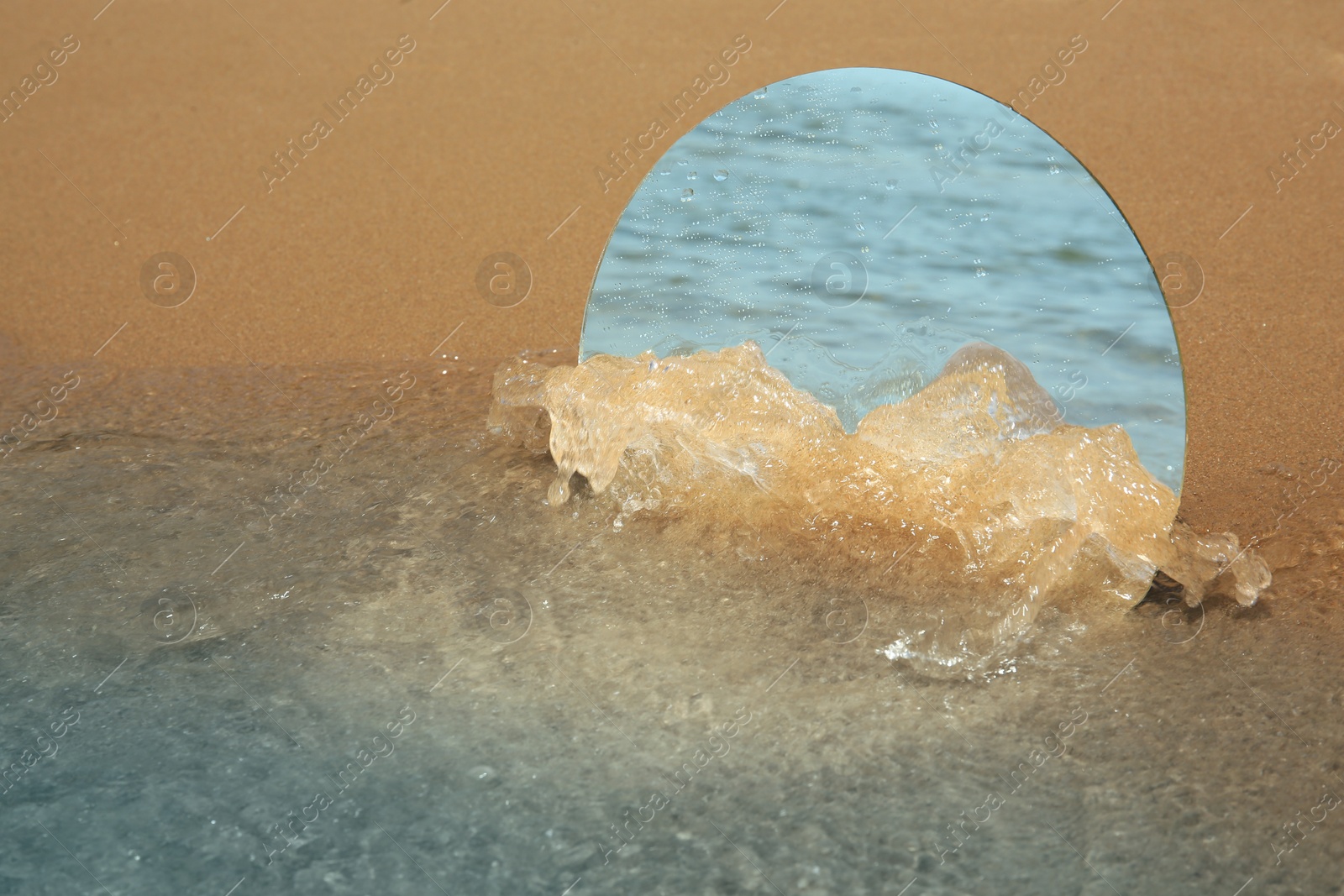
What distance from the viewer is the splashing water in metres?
1.83

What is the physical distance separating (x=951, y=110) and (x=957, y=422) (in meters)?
0.52

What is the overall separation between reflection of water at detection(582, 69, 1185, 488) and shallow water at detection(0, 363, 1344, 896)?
0.34 meters

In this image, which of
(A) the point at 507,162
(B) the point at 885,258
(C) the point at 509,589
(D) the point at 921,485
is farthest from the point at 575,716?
(A) the point at 507,162

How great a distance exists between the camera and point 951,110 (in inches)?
76.8

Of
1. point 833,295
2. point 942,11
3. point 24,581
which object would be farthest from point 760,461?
point 942,11

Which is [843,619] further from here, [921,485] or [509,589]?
[509,589]

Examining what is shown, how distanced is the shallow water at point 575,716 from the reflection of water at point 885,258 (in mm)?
344

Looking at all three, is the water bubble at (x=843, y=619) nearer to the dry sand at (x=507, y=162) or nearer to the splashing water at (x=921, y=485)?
the splashing water at (x=921, y=485)

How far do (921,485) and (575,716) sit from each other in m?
0.77

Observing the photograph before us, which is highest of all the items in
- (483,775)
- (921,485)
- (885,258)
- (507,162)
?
(507,162)

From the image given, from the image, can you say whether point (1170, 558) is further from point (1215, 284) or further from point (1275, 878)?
point (1215, 284)

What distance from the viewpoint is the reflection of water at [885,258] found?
183cm

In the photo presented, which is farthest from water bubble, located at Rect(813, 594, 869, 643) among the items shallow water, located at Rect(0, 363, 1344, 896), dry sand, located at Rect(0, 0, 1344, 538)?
dry sand, located at Rect(0, 0, 1344, 538)

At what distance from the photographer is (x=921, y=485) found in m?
2.03
